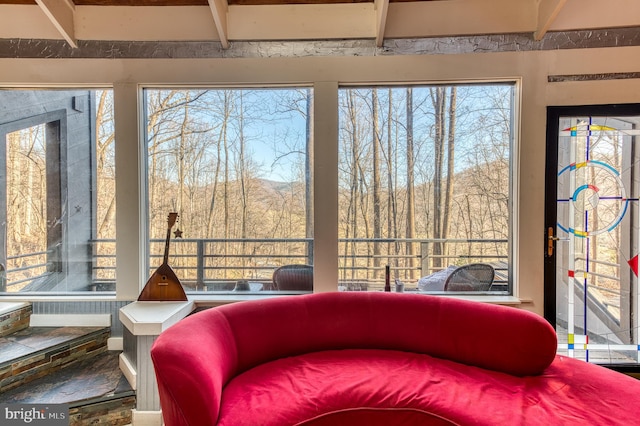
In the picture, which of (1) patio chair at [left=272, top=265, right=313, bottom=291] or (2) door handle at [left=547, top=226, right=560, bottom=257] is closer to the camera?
(2) door handle at [left=547, top=226, right=560, bottom=257]

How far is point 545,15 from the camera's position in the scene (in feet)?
6.64

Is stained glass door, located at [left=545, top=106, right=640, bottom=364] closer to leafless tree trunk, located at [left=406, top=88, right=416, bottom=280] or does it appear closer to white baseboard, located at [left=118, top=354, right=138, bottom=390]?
leafless tree trunk, located at [left=406, top=88, right=416, bottom=280]

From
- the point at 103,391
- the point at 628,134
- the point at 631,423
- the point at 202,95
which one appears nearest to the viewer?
the point at 631,423

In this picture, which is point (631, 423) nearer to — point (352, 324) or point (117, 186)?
point (352, 324)

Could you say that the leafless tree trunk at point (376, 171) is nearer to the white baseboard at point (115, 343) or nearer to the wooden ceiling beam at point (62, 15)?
the white baseboard at point (115, 343)

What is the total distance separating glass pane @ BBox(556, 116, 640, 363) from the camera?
2.13 meters

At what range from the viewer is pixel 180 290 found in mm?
2131

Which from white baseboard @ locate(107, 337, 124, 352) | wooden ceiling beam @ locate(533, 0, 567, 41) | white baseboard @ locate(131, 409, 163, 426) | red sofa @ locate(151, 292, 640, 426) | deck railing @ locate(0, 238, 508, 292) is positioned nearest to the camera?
red sofa @ locate(151, 292, 640, 426)

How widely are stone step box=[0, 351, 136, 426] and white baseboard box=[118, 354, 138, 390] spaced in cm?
2

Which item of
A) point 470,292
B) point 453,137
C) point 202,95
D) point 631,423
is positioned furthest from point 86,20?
point 631,423

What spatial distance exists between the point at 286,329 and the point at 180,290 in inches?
35.1

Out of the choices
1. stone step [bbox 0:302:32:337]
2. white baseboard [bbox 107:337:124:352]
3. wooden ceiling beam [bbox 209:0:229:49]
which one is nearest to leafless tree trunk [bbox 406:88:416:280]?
wooden ceiling beam [bbox 209:0:229:49]

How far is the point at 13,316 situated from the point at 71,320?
14.2 inches

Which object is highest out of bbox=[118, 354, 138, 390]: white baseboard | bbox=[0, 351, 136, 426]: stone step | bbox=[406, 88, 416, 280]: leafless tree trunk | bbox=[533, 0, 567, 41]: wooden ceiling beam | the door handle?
bbox=[533, 0, 567, 41]: wooden ceiling beam
